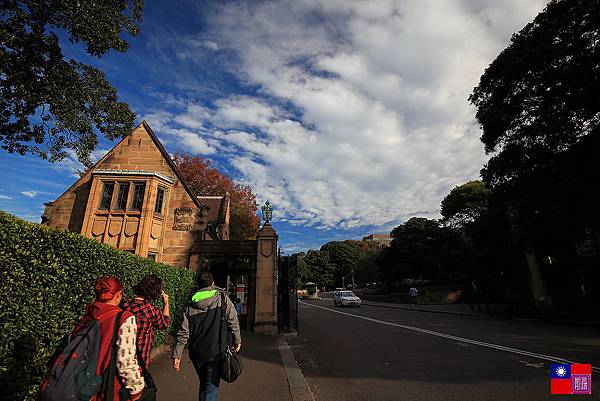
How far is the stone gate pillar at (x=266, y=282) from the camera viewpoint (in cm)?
1273

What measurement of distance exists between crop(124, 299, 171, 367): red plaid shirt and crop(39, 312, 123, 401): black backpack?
1.00 metres

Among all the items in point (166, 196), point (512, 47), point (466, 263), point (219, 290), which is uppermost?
point (512, 47)

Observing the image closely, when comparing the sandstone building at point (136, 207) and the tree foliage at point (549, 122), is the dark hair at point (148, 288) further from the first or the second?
the tree foliage at point (549, 122)

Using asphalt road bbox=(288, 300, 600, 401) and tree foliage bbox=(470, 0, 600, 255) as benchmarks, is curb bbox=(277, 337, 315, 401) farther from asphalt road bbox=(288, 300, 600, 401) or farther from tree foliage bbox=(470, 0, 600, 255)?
tree foliage bbox=(470, 0, 600, 255)

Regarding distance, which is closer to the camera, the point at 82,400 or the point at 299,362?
the point at 82,400

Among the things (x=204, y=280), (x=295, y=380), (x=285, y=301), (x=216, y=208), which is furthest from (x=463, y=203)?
(x=204, y=280)

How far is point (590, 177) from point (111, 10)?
1822 centimetres

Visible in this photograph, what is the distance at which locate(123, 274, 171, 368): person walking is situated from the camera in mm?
3312

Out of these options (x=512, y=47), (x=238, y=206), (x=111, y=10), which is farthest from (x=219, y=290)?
(x=238, y=206)

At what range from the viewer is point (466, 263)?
32969 mm

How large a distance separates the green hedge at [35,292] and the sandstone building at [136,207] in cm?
1044

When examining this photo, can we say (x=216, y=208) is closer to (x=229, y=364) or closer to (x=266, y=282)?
(x=266, y=282)

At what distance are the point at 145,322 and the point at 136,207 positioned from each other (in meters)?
13.9

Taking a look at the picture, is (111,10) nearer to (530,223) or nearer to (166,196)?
(166,196)
